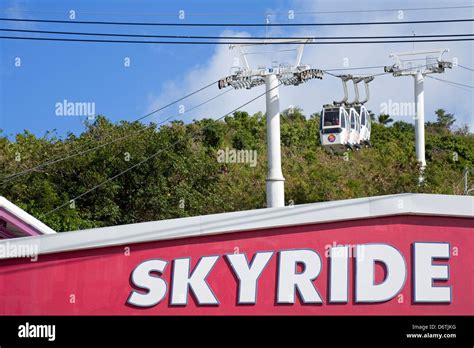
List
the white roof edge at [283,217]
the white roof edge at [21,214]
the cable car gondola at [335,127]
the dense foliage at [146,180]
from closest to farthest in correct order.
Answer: the white roof edge at [283,217]
the white roof edge at [21,214]
the cable car gondola at [335,127]
the dense foliage at [146,180]

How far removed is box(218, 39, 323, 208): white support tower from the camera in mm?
21547

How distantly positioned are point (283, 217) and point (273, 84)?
405 inches

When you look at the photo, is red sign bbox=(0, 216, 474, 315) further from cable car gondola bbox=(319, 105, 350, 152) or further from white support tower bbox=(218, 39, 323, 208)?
cable car gondola bbox=(319, 105, 350, 152)

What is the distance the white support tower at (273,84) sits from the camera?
70.7 ft

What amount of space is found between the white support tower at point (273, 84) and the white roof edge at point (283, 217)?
27.6ft

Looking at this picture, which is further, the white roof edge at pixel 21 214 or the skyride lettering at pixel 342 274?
the white roof edge at pixel 21 214

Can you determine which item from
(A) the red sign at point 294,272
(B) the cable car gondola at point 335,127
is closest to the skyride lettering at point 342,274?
(A) the red sign at point 294,272

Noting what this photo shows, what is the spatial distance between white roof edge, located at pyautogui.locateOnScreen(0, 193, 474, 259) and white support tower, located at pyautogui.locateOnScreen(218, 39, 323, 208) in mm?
8397

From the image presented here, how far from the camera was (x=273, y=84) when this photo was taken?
22641 mm

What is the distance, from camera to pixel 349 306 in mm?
12898

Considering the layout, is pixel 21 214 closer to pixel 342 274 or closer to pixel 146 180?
pixel 342 274

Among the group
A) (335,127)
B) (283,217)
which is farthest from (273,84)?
(283,217)

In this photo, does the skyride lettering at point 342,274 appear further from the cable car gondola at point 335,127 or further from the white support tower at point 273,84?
the cable car gondola at point 335,127
